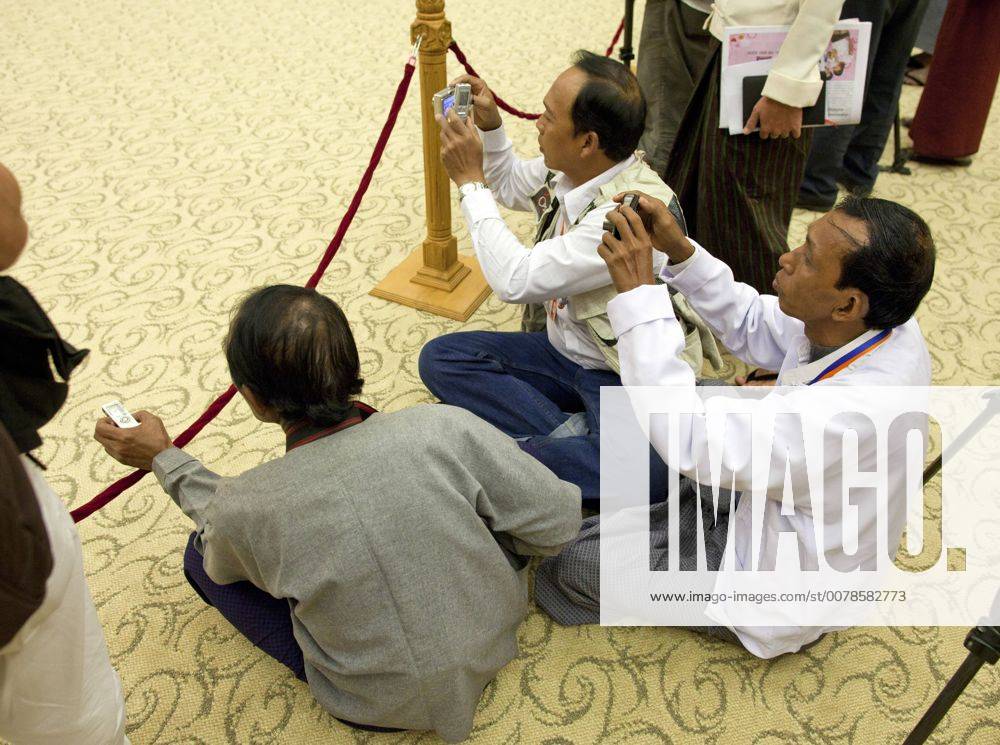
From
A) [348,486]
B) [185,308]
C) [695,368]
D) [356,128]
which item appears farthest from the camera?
[356,128]

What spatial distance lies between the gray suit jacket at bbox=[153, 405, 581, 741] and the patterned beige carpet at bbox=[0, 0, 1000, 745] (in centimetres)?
8

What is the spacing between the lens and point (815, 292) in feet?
4.50

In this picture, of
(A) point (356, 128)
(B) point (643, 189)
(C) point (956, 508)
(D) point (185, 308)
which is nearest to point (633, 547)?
(B) point (643, 189)

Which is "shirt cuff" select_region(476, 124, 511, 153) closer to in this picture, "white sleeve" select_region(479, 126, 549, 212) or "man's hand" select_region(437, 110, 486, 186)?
"white sleeve" select_region(479, 126, 549, 212)

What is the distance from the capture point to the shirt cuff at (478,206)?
180cm

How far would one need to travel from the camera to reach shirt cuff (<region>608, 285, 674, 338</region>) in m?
1.34

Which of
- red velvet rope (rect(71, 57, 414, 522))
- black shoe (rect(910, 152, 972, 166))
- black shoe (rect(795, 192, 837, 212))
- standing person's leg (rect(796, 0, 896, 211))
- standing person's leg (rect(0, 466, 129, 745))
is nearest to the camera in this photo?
standing person's leg (rect(0, 466, 129, 745))

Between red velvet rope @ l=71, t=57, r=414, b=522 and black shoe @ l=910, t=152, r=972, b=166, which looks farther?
black shoe @ l=910, t=152, r=972, b=166

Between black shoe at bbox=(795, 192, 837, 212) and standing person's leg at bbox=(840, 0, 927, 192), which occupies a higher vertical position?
standing person's leg at bbox=(840, 0, 927, 192)

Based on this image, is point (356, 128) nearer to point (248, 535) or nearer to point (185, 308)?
point (185, 308)

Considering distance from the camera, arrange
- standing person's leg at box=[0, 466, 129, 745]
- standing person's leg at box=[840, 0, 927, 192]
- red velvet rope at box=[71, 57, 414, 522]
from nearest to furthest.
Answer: standing person's leg at box=[0, 466, 129, 745] → red velvet rope at box=[71, 57, 414, 522] → standing person's leg at box=[840, 0, 927, 192]

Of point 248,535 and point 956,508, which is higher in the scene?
point 248,535

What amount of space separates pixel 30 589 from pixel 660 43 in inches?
104

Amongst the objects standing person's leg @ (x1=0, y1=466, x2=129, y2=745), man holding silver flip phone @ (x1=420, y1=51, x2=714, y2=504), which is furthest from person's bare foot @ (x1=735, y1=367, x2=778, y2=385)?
standing person's leg @ (x1=0, y1=466, x2=129, y2=745)
